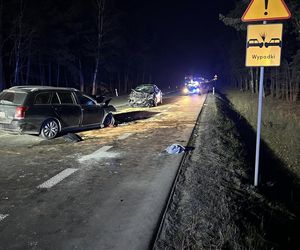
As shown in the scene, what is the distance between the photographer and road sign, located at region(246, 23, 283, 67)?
6133mm

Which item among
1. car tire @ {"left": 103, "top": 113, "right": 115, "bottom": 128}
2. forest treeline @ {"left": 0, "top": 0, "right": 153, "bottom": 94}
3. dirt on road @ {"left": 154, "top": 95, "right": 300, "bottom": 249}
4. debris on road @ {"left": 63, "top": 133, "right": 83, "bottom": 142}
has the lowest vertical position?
dirt on road @ {"left": 154, "top": 95, "right": 300, "bottom": 249}

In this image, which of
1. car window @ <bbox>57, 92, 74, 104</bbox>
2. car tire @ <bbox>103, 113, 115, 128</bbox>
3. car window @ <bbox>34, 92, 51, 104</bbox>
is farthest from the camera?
car tire @ <bbox>103, 113, 115, 128</bbox>

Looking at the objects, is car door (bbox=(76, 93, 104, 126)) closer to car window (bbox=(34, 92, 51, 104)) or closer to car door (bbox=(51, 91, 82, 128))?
car door (bbox=(51, 91, 82, 128))

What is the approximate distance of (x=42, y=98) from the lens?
11109 mm

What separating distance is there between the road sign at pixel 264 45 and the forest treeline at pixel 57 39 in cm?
2126

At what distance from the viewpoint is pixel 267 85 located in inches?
1839

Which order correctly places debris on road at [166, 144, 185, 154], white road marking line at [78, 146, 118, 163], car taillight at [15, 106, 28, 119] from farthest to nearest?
car taillight at [15, 106, 28, 119] → debris on road at [166, 144, 185, 154] → white road marking line at [78, 146, 118, 163]

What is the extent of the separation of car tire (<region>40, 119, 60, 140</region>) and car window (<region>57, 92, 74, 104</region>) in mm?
863

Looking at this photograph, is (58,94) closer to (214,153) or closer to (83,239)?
(214,153)

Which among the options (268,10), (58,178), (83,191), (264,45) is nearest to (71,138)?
(58,178)

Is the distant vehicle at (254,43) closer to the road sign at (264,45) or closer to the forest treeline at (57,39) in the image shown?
the road sign at (264,45)

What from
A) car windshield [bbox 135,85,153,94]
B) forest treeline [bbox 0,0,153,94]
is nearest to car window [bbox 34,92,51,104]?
car windshield [bbox 135,85,153,94]

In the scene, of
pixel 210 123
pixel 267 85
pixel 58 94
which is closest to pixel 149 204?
pixel 58 94

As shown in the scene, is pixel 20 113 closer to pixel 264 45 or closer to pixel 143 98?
pixel 264 45
